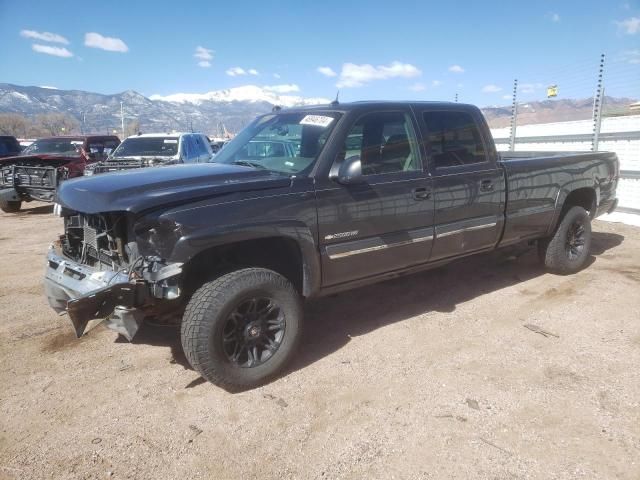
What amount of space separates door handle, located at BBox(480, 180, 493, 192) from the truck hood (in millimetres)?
1994

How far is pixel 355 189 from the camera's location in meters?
3.47

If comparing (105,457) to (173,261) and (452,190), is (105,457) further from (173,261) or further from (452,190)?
(452,190)

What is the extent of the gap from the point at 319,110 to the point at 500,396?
2479 millimetres

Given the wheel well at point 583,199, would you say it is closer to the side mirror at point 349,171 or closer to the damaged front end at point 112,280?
the side mirror at point 349,171

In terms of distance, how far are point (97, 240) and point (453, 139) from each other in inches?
120

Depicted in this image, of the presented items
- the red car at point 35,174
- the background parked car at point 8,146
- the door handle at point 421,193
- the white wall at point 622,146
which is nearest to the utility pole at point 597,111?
the white wall at point 622,146

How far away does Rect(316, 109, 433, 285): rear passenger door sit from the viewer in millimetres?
3408

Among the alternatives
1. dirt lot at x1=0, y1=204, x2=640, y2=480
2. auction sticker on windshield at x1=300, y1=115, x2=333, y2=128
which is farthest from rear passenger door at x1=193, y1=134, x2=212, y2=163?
auction sticker on windshield at x1=300, y1=115, x2=333, y2=128

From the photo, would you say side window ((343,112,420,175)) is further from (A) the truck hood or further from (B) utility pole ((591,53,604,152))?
(B) utility pole ((591,53,604,152))

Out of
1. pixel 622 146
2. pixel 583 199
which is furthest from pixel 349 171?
pixel 622 146

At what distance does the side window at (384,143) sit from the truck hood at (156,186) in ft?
2.24

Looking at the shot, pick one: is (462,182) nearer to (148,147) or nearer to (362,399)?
(362,399)

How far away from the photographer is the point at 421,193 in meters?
3.84

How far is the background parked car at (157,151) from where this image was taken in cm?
987
